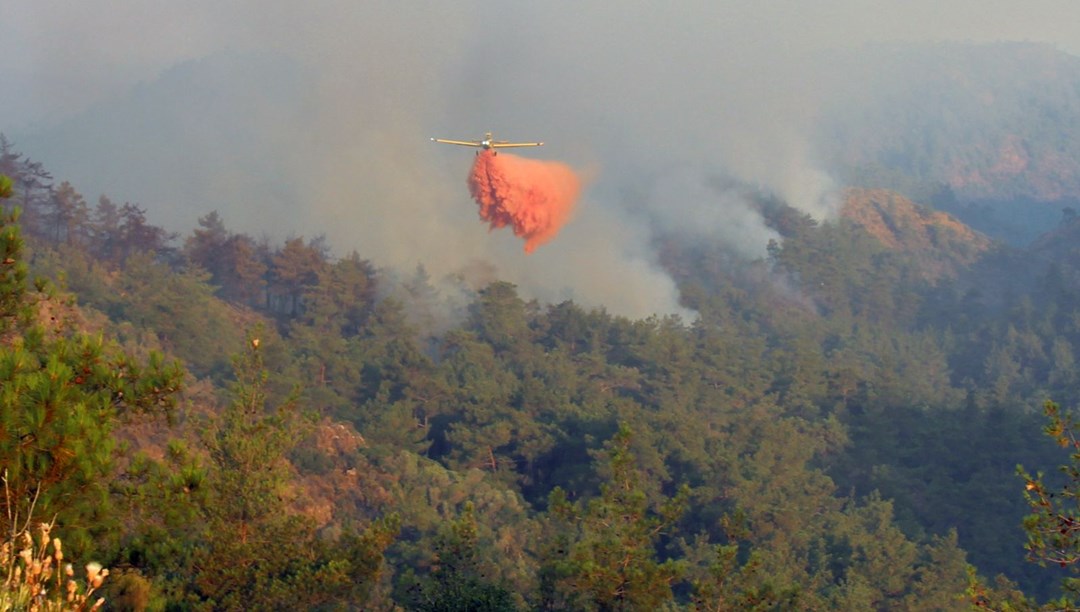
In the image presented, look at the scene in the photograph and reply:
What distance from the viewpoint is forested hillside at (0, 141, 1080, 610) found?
2169cm

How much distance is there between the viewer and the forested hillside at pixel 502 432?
21.7 m

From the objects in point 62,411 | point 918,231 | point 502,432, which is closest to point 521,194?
point 502,432

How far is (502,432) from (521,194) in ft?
57.2

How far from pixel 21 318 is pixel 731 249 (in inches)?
4886

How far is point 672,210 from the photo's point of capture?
15075 centimetres

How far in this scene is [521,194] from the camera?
184 ft

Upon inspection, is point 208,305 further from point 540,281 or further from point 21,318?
point 21,318

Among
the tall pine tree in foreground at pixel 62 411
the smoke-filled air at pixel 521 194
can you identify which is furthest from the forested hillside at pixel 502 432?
the smoke-filled air at pixel 521 194

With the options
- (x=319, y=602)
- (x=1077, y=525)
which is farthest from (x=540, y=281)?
(x=1077, y=525)

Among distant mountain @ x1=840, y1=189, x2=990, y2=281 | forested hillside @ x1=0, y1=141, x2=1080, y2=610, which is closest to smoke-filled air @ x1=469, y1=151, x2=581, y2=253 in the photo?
forested hillside @ x1=0, y1=141, x2=1080, y2=610

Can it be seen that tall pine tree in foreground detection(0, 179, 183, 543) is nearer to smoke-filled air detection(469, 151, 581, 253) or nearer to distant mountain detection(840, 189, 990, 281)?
smoke-filled air detection(469, 151, 581, 253)

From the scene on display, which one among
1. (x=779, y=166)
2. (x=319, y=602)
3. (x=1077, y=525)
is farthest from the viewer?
(x=779, y=166)

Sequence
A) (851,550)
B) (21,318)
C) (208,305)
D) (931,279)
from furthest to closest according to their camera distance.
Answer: (931,279) < (208,305) < (851,550) < (21,318)

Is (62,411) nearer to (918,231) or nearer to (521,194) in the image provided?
(521,194)
